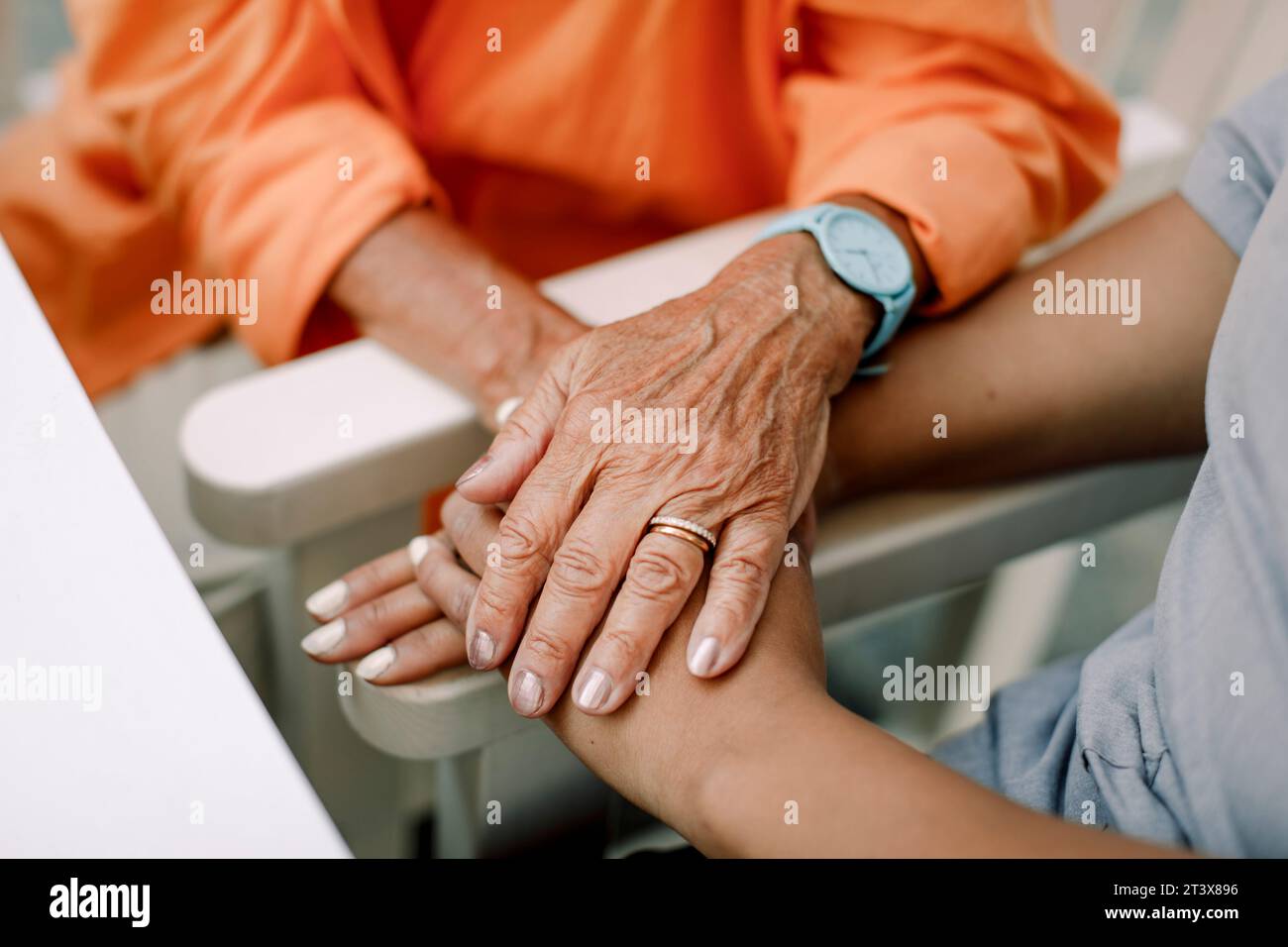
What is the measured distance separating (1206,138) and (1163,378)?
160 mm

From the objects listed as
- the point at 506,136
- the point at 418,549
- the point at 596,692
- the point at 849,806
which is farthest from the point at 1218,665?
the point at 506,136

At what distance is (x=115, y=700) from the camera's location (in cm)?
47

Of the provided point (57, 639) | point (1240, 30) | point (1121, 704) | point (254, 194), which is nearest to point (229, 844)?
point (57, 639)

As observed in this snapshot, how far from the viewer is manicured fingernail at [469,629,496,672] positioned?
633 millimetres

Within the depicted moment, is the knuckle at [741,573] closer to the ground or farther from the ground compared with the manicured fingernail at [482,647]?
farther from the ground

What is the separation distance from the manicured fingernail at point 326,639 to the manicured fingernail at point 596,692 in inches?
7.1

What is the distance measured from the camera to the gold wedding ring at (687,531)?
638mm

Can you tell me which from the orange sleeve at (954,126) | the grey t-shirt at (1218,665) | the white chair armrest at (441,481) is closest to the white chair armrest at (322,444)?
the white chair armrest at (441,481)

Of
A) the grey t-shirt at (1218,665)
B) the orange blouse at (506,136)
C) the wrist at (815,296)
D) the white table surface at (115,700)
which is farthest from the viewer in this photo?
the orange blouse at (506,136)

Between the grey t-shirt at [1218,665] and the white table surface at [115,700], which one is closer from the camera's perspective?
the white table surface at [115,700]

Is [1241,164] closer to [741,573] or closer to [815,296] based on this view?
[815,296]

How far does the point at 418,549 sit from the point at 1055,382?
1.46 ft

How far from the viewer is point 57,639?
0.49 meters

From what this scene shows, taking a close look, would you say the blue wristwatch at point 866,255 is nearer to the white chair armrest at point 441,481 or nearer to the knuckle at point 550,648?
the white chair armrest at point 441,481
